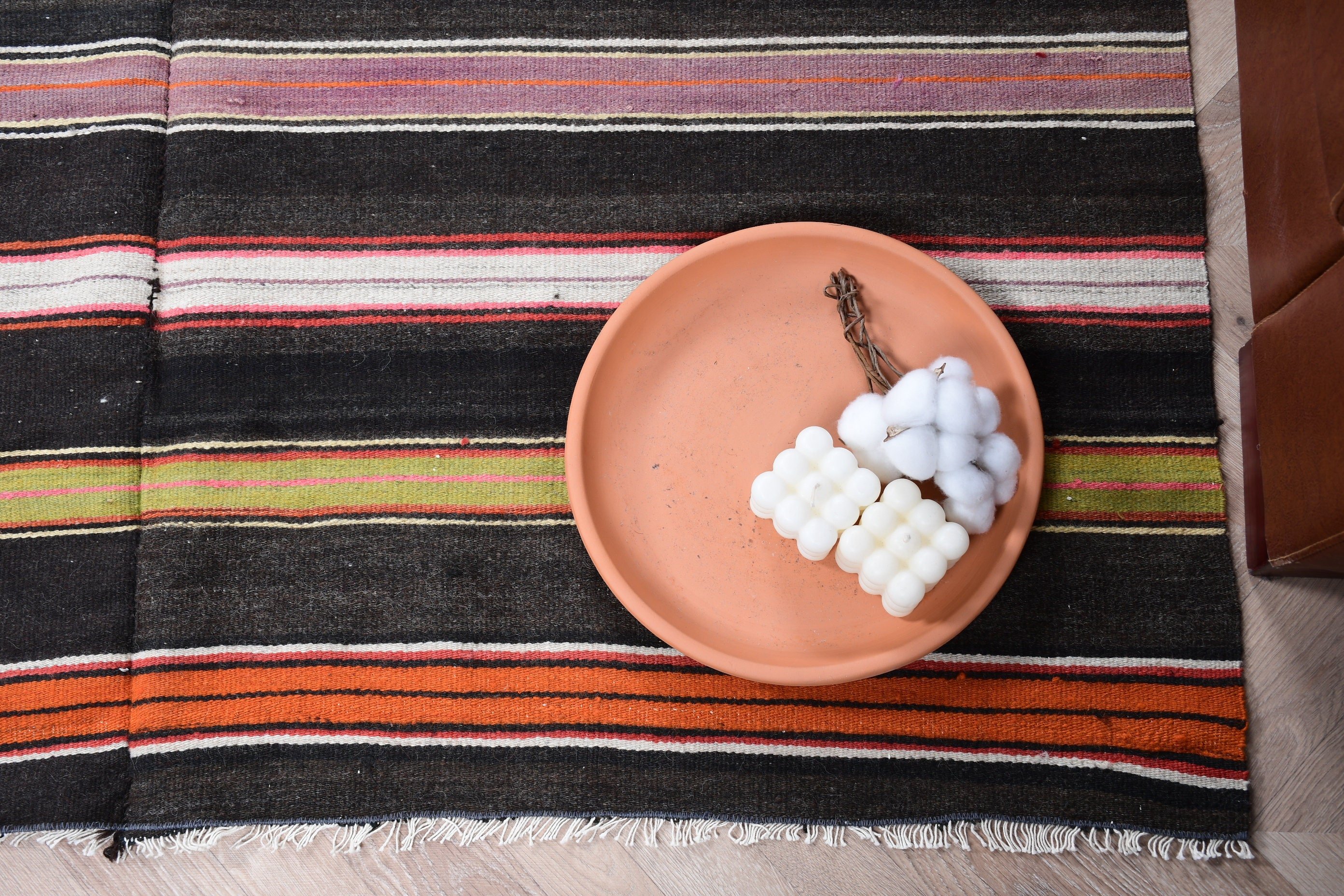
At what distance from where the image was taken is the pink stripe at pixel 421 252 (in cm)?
109

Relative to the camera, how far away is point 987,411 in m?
0.83

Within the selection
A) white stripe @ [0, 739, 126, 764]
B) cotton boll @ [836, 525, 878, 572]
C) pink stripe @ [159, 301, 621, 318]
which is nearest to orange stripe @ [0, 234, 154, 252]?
pink stripe @ [159, 301, 621, 318]

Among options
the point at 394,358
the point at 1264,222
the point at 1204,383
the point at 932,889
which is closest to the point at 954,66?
the point at 1264,222

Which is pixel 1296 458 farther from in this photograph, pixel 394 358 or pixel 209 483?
pixel 209 483

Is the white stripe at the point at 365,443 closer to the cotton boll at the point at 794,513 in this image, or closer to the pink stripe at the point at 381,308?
the pink stripe at the point at 381,308

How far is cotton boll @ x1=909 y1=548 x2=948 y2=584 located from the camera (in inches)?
32.5

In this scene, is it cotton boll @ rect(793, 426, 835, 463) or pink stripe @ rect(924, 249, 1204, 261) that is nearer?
cotton boll @ rect(793, 426, 835, 463)

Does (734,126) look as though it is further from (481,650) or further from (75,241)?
(75,241)

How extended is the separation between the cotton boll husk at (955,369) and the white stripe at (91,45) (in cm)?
118

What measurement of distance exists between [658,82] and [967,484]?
713mm

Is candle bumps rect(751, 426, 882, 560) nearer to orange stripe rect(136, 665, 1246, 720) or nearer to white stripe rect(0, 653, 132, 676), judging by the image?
orange stripe rect(136, 665, 1246, 720)

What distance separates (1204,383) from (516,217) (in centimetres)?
96

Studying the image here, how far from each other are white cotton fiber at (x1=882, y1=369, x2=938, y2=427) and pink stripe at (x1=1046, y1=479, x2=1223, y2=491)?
13.6 inches

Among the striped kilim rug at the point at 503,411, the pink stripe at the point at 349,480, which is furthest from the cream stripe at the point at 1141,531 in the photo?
the pink stripe at the point at 349,480
